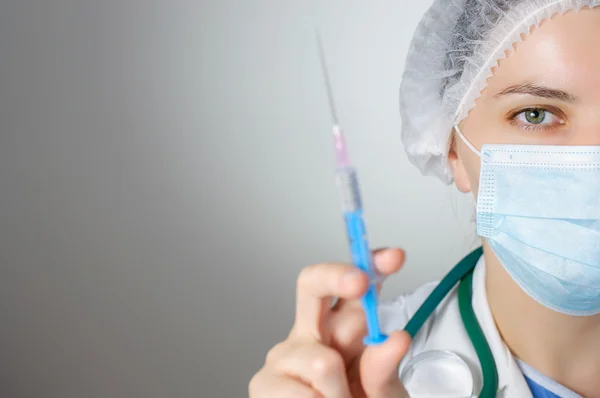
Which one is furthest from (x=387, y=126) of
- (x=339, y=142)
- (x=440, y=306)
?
(x=339, y=142)

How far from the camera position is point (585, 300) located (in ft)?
3.82

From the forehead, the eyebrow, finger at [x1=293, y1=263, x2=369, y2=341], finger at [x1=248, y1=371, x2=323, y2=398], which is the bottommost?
finger at [x1=248, y1=371, x2=323, y2=398]

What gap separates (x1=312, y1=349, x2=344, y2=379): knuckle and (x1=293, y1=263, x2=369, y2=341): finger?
33 millimetres

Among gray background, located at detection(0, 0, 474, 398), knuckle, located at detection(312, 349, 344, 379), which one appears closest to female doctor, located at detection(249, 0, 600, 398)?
knuckle, located at detection(312, 349, 344, 379)

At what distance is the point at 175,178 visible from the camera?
1711mm

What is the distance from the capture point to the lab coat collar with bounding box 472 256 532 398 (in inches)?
51.6

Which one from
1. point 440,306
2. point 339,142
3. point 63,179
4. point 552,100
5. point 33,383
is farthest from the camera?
point 33,383

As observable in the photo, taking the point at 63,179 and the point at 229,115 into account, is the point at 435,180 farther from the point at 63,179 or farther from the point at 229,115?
the point at 63,179

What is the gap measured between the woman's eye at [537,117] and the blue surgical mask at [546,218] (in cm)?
5

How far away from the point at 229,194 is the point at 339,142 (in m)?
1.03

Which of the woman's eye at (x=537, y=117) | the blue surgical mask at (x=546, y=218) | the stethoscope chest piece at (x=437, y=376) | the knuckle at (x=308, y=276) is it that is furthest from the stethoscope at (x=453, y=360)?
the knuckle at (x=308, y=276)

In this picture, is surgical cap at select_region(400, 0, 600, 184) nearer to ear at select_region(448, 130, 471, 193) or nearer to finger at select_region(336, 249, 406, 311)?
ear at select_region(448, 130, 471, 193)

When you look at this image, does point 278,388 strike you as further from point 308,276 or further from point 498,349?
point 498,349

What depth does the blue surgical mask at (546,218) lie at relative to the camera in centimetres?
113
